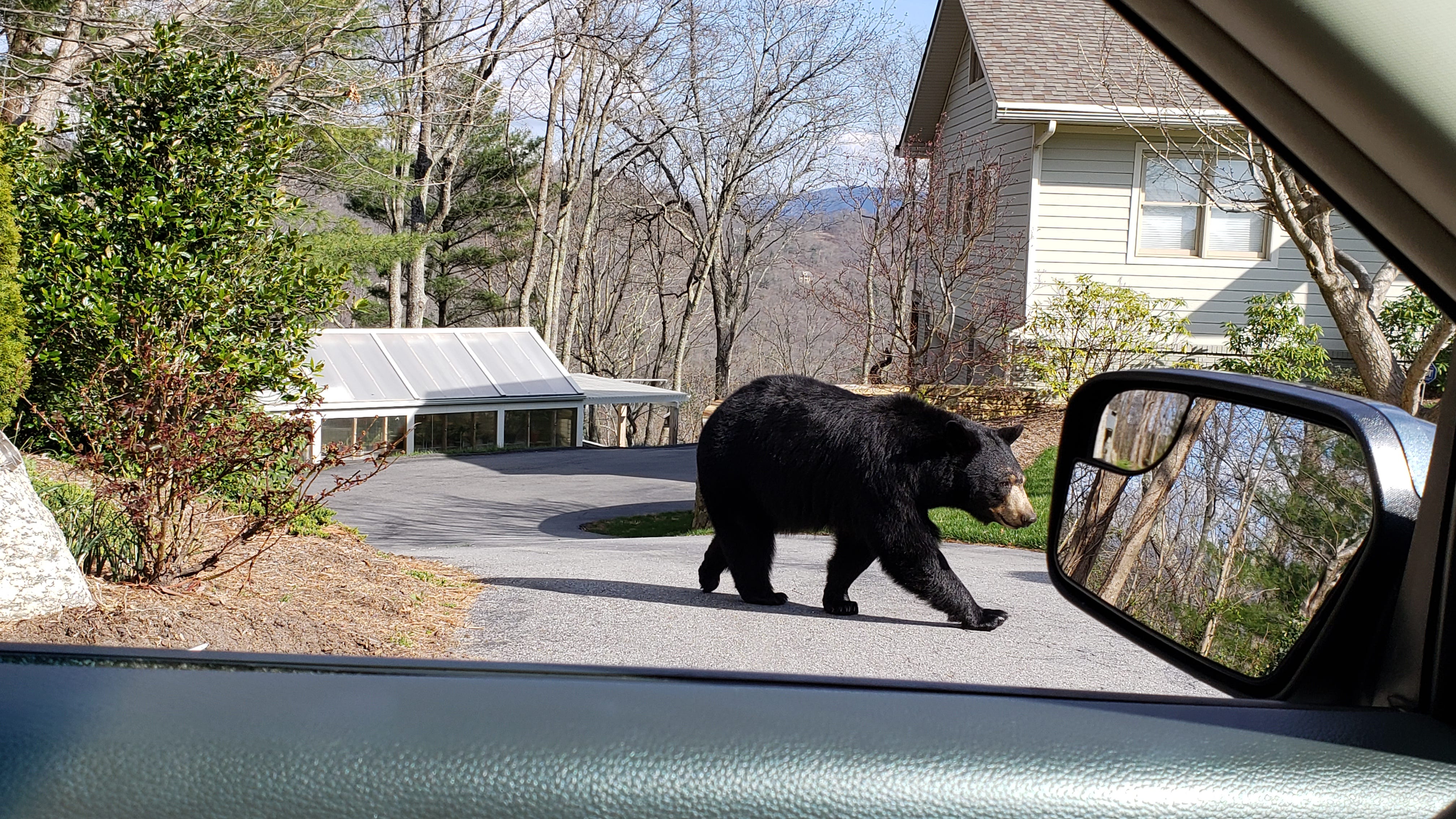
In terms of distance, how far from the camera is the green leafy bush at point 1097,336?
14844mm

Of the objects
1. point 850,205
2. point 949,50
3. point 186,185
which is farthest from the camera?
point 850,205

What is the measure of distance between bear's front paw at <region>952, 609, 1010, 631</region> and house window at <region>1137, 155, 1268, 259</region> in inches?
453

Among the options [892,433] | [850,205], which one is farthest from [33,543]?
[850,205]

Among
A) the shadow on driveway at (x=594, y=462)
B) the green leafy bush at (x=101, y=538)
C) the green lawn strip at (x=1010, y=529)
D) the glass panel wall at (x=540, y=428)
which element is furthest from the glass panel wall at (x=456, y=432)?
the green leafy bush at (x=101, y=538)

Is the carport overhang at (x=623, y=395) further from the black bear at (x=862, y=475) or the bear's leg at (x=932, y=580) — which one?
the bear's leg at (x=932, y=580)

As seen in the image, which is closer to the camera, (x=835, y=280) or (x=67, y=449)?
(x=67, y=449)

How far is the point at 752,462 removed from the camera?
632cm

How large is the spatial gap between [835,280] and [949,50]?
6.09m

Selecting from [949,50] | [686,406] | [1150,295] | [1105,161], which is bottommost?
[686,406]

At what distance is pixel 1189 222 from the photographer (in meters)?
16.7

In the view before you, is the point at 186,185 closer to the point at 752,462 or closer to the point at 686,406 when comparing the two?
the point at 752,462

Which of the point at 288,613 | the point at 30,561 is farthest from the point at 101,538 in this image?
the point at 288,613

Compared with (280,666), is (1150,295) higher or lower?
higher

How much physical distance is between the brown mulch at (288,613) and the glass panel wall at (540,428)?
17.1 metres
